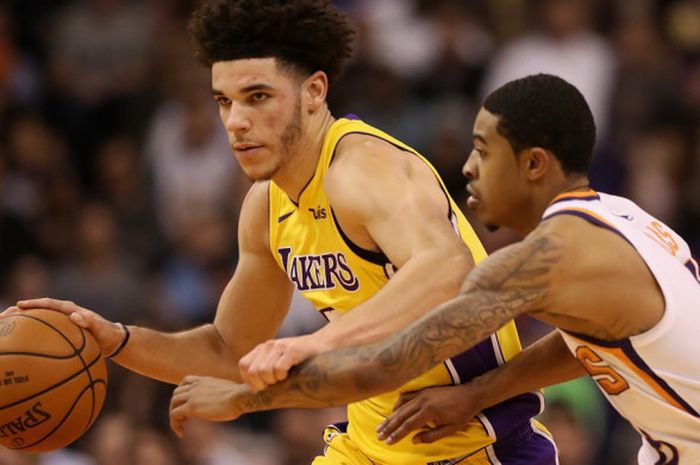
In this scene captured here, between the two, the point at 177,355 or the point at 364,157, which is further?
the point at 177,355

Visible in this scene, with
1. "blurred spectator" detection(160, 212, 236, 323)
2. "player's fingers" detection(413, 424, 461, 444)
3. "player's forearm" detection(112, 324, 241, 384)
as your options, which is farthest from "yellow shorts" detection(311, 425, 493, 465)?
"blurred spectator" detection(160, 212, 236, 323)

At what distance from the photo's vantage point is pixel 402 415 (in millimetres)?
5395

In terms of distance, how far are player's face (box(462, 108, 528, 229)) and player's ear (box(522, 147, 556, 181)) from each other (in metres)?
0.03

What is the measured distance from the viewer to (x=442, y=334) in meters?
4.65

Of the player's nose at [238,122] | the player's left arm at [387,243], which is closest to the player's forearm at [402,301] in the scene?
the player's left arm at [387,243]

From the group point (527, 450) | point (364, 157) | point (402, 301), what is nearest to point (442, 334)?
Result: point (402, 301)

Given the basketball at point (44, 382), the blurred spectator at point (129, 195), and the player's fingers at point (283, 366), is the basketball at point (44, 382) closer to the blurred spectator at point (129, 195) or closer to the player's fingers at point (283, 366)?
the player's fingers at point (283, 366)

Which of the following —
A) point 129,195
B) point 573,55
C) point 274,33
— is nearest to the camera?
point 274,33

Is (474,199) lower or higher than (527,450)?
higher

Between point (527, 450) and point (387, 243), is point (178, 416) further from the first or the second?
point (527, 450)

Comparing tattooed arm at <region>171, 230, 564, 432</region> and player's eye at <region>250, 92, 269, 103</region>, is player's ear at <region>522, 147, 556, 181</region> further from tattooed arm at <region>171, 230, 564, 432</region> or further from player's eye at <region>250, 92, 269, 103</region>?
player's eye at <region>250, 92, 269, 103</region>

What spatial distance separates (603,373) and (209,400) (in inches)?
56.7

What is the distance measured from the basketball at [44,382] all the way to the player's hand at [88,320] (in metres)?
0.04

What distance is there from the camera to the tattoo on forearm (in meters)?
4.59
